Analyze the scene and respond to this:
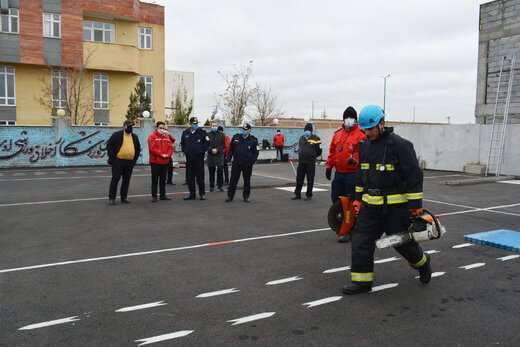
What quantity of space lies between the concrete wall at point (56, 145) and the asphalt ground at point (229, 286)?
1517cm

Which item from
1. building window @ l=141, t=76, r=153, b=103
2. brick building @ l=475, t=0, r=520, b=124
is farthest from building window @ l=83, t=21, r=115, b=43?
brick building @ l=475, t=0, r=520, b=124

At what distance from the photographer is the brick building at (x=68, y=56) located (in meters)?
30.2

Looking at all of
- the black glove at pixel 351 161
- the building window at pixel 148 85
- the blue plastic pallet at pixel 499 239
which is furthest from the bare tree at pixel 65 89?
the blue plastic pallet at pixel 499 239

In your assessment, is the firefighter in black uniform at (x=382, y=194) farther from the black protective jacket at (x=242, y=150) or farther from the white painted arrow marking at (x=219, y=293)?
the black protective jacket at (x=242, y=150)

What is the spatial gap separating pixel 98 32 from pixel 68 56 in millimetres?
3579

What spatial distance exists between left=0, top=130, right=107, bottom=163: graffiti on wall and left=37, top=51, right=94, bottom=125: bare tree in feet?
28.3

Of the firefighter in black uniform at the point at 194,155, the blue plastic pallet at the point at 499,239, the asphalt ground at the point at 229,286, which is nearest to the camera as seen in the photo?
the asphalt ground at the point at 229,286

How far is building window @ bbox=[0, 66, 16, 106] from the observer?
31.0 m

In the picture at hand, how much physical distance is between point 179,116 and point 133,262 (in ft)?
113

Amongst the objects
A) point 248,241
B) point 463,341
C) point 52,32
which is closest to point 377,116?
point 463,341

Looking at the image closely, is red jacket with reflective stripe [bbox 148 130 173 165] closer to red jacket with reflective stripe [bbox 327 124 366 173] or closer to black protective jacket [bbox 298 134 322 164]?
black protective jacket [bbox 298 134 322 164]

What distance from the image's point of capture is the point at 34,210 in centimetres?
988

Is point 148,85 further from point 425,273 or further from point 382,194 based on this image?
point 425,273

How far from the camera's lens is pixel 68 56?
103 feet
